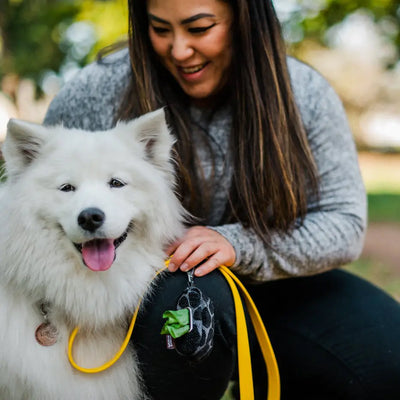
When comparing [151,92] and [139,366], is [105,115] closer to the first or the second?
[151,92]

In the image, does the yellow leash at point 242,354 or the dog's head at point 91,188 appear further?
the yellow leash at point 242,354

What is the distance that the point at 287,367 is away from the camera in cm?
241

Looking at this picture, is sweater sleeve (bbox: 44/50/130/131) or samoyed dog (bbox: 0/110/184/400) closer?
samoyed dog (bbox: 0/110/184/400)

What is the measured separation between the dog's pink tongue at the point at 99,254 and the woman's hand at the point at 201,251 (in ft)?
0.84

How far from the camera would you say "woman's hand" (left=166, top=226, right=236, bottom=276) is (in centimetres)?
195

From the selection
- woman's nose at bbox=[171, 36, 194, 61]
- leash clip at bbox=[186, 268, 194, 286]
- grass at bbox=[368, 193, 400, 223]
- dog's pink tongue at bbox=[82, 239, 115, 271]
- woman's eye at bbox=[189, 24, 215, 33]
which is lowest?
grass at bbox=[368, 193, 400, 223]

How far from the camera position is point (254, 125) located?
7.30 feet

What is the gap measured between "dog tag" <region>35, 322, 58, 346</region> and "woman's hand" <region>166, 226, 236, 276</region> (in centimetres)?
47

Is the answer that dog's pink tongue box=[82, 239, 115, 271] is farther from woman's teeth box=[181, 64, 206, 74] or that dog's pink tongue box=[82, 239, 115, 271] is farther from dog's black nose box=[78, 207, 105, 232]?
woman's teeth box=[181, 64, 206, 74]

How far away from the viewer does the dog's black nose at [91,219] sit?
5.49 ft

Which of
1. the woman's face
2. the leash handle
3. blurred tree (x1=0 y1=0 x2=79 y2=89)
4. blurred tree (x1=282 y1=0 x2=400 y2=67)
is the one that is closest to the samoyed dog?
the leash handle

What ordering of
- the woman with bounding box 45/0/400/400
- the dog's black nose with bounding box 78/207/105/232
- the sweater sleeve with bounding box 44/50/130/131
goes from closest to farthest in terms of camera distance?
the dog's black nose with bounding box 78/207/105/232 → the woman with bounding box 45/0/400/400 → the sweater sleeve with bounding box 44/50/130/131

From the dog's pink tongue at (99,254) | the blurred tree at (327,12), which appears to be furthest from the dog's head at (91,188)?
the blurred tree at (327,12)

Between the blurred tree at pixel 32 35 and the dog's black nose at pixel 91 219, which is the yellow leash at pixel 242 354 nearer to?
the dog's black nose at pixel 91 219
